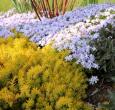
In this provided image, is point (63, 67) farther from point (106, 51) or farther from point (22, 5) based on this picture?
point (22, 5)

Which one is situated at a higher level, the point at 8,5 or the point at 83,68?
the point at 83,68

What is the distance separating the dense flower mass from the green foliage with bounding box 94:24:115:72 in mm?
60

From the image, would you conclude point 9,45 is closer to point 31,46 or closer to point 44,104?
point 31,46

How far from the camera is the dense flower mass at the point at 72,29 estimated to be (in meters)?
4.09

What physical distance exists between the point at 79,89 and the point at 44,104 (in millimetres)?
367

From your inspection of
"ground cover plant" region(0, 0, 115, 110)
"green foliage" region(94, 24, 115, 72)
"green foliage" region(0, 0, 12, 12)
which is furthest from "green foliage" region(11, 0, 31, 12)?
"green foliage" region(94, 24, 115, 72)

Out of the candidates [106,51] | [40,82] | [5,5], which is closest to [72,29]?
[106,51]

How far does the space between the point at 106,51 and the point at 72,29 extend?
2.30 feet

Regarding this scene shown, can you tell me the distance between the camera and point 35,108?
3.62m

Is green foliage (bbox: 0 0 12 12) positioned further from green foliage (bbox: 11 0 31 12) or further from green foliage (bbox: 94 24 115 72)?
green foliage (bbox: 94 24 115 72)

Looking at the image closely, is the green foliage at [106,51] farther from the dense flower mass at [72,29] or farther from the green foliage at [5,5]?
the green foliage at [5,5]

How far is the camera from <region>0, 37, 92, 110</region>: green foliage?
11.8 feet

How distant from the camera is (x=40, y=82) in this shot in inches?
148

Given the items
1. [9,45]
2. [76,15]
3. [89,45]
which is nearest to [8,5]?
[76,15]
